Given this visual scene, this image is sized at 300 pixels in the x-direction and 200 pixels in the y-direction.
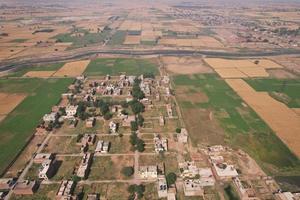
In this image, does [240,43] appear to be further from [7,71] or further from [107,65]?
[7,71]

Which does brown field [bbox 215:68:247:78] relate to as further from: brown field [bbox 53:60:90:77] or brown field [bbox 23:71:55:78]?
brown field [bbox 23:71:55:78]

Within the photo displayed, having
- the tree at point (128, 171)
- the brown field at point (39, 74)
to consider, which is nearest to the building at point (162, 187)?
the tree at point (128, 171)

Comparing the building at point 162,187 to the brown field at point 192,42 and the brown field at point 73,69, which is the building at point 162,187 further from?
the brown field at point 192,42

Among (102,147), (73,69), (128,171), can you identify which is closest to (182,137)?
(128,171)

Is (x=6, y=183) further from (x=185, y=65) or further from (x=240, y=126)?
(x=185, y=65)

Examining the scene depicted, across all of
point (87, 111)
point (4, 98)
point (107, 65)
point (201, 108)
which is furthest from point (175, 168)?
point (107, 65)

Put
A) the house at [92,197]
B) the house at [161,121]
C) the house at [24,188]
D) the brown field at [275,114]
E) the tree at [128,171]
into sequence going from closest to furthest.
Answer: the house at [92,197]
the house at [24,188]
the tree at [128,171]
the brown field at [275,114]
the house at [161,121]
